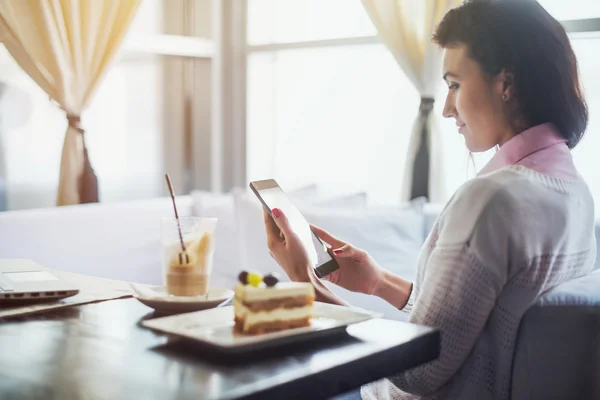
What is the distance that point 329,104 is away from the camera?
3.29 m

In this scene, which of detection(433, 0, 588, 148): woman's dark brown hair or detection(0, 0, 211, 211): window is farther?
detection(0, 0, 211, 211): window

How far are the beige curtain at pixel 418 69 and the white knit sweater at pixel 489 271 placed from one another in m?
1.55

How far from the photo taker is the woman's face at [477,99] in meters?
1.40

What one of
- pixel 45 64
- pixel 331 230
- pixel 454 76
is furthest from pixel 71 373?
pixel 45 64

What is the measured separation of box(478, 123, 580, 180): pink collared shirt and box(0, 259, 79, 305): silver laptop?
0.84 m

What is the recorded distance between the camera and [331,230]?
8.75 feet

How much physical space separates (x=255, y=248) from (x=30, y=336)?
1.62 metres

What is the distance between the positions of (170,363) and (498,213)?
0.54 meters

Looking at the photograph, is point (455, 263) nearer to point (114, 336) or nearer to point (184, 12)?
point (114, 336)

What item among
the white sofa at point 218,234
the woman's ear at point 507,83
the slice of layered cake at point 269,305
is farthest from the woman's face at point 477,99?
the white sofa at point 218,234

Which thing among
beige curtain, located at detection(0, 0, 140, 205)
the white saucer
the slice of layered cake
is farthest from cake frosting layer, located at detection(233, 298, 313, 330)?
beige curtain, located at detection(0, 0, 140, 205)

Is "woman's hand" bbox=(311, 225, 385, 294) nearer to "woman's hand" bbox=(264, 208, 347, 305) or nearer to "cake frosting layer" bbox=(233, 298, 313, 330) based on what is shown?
"woman's hand" bbox=(264, 208, 347, 305)

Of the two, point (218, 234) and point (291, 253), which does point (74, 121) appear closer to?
point (218, 234)

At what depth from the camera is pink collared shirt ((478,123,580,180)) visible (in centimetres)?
133
